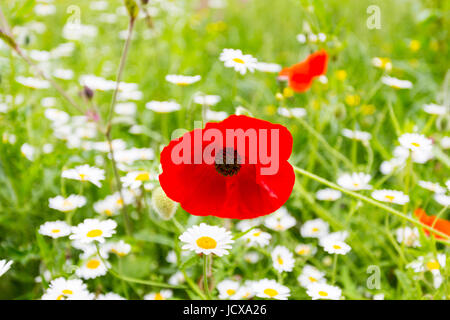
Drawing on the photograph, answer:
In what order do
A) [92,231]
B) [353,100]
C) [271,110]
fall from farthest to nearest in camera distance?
[271,110], [353,100], [92,231]

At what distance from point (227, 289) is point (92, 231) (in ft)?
0.76

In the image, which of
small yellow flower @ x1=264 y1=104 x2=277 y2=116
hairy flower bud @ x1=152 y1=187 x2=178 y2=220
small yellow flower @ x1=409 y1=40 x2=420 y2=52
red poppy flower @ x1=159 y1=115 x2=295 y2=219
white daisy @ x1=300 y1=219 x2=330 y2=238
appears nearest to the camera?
red poppy flower @ x1=159 y1=115 x2=295 y2=219

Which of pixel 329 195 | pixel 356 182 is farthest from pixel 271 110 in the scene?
pixel 356 182

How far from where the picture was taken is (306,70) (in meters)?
0.91

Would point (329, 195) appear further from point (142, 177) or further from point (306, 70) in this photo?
point (142, 177)

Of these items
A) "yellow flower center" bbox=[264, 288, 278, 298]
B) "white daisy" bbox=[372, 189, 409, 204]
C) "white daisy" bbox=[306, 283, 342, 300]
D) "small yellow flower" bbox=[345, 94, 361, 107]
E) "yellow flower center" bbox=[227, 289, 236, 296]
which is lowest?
"yellow flower center" bbox=[227, 289, 236, 296]

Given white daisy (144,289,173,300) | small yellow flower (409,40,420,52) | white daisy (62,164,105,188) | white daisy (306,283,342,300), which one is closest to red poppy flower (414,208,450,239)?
white daisy (306,283,342,300)

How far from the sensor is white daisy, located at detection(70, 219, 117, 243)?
0.69 metres

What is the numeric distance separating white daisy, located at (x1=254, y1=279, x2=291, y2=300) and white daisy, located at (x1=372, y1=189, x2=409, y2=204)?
223 millimetres

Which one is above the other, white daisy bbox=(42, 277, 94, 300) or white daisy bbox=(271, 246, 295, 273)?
white daisy bbox=(42, 277, 94, 300)

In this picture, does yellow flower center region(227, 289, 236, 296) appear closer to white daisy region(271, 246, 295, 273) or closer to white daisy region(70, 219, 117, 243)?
white daisy region(271, 246, 295, 273)

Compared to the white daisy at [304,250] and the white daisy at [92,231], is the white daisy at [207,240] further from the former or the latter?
the white daisy at [304,250]
